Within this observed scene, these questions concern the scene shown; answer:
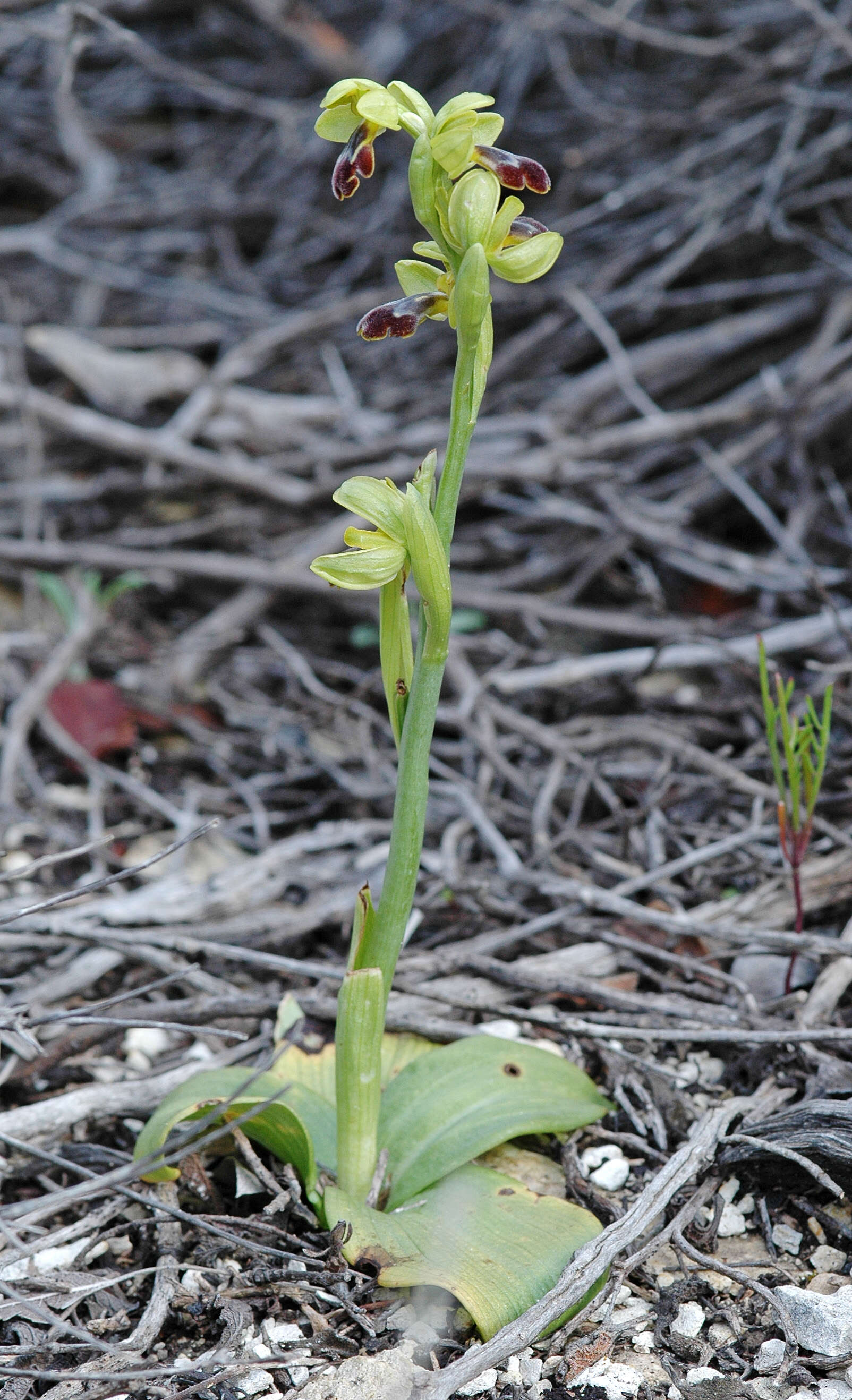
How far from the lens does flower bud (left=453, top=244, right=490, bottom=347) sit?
4.38 ft

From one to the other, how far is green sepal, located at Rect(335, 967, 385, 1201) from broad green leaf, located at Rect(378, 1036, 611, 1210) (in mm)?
74

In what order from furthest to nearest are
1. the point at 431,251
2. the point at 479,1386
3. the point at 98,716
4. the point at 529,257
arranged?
1. the point at 98,716
2. the point at 431,251
3. the point at 529,257
4. the point at 479,1386

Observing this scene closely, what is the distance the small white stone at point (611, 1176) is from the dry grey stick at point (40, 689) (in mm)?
1657

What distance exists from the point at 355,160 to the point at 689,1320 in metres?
1.58

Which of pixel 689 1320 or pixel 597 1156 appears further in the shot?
pixel 597 1156

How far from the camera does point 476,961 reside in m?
1.97

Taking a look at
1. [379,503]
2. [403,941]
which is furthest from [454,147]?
[403,941]

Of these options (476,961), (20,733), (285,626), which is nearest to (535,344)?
(285,626)

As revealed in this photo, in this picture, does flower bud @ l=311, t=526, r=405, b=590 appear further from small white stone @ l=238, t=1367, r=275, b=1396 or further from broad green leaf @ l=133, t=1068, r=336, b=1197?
small white stone @ l=238, t=1367, r=275, b=1396

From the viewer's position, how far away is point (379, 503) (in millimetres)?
1410

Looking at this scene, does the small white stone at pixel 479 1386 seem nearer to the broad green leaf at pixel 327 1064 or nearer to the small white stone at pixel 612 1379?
the small white stone at pixel 612 1379

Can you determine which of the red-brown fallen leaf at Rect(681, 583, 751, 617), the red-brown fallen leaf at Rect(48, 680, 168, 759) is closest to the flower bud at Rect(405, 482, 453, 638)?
the red-brown fallen leaf at Rect(48, 680, 168, 759)

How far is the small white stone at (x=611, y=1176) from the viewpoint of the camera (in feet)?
5.29

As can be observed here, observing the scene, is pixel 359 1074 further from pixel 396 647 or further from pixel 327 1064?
pixel 396 647
